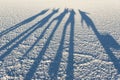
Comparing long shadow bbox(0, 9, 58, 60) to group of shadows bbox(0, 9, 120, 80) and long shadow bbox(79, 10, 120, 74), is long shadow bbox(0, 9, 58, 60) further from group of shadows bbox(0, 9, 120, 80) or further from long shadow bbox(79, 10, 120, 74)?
long shadow bbox(79, 10, 120, 74)

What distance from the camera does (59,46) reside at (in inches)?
373

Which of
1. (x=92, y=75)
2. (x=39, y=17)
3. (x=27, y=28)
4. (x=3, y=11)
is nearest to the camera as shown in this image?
(x=92, y=75)

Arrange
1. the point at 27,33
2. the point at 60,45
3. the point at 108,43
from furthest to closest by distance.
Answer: the point at 27,33, the point at 108,43, the point at 60,45

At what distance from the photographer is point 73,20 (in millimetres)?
13750

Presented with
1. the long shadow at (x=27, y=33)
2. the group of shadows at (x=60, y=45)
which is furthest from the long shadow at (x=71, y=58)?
the long shadow at (x=27, y=33)

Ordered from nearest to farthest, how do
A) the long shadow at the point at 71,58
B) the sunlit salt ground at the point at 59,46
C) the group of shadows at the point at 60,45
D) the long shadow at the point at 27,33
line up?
the long shadow at the point at 71,58
the sunlit salt ground at the point at 59,46
the group of shadows at the point at 60,45
the long shadow at the point at 27,33

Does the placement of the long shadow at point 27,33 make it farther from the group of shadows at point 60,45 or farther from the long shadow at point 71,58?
the long shadow at point 71,58

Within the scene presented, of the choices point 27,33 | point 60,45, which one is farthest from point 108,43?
point 27,33

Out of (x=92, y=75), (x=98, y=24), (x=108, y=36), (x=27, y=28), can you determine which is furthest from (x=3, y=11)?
(x=92, y=75)

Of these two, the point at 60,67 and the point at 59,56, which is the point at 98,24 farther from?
the point at 60,67

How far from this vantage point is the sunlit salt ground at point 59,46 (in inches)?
289

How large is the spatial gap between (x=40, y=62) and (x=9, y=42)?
235 cm

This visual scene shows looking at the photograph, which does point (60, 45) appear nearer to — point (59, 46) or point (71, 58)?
point (59, 46)

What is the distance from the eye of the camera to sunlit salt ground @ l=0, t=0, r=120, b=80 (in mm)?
7348
